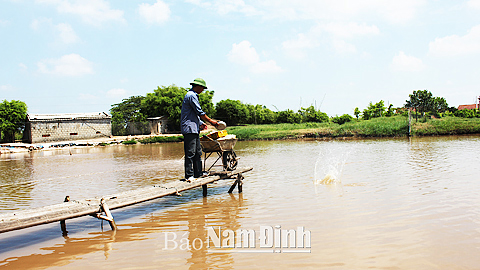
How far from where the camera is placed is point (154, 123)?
41938 mm

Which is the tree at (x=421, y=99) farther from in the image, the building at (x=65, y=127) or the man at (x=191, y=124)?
the man at (x=191, y=124)

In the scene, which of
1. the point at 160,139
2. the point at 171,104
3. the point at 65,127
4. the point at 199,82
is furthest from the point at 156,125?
the point at 199,82

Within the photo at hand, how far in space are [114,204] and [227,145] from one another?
9.71 ft

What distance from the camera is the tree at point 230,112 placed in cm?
5241

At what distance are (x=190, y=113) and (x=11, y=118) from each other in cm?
3618

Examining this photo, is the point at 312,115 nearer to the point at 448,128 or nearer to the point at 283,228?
the point at 448,128

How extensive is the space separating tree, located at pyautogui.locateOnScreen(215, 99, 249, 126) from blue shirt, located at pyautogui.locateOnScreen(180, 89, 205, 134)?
4570 cm

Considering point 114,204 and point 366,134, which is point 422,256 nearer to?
point 114,204

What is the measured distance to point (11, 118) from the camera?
3491 centimetres

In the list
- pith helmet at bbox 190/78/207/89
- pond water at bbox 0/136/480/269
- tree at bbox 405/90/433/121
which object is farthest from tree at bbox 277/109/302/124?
pith helmet at bbox 190/78/207/89

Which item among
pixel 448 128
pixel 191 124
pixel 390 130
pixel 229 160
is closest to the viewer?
pixel 191 124

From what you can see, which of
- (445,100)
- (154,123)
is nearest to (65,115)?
(154,123)

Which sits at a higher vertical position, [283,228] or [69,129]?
[69,129]

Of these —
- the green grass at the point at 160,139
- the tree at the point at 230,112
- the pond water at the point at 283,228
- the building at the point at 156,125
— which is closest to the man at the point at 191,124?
the pond water at the point at 283,228
